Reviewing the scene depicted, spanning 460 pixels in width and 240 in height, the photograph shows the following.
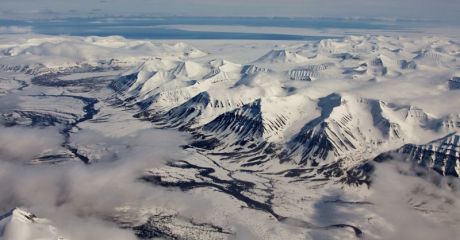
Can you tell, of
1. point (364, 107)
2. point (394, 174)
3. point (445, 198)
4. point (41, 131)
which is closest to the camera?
point (445, 198)

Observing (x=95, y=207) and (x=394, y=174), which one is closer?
(x=95, y=207)

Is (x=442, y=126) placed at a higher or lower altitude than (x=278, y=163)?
higher

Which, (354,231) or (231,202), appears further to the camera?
(231,202)

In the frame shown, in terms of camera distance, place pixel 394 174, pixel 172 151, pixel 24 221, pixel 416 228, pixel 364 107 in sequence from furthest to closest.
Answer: pixel 364 107
pixel 172 151
pixel 394 174
pixel 416 228
pixel 24 221

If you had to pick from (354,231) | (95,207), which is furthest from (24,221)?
(354,231)

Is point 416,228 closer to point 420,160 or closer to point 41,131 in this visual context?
point 420,160

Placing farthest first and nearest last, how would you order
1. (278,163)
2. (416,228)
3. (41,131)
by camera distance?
(41,131) < (278,163) < (416,228)

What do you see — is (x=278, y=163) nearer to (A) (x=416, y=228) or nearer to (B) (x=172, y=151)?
(B) (x=172, y=151)

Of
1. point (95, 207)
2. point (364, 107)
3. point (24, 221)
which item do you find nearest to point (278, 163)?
point (364, 107)

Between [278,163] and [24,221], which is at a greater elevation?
[24,221]
